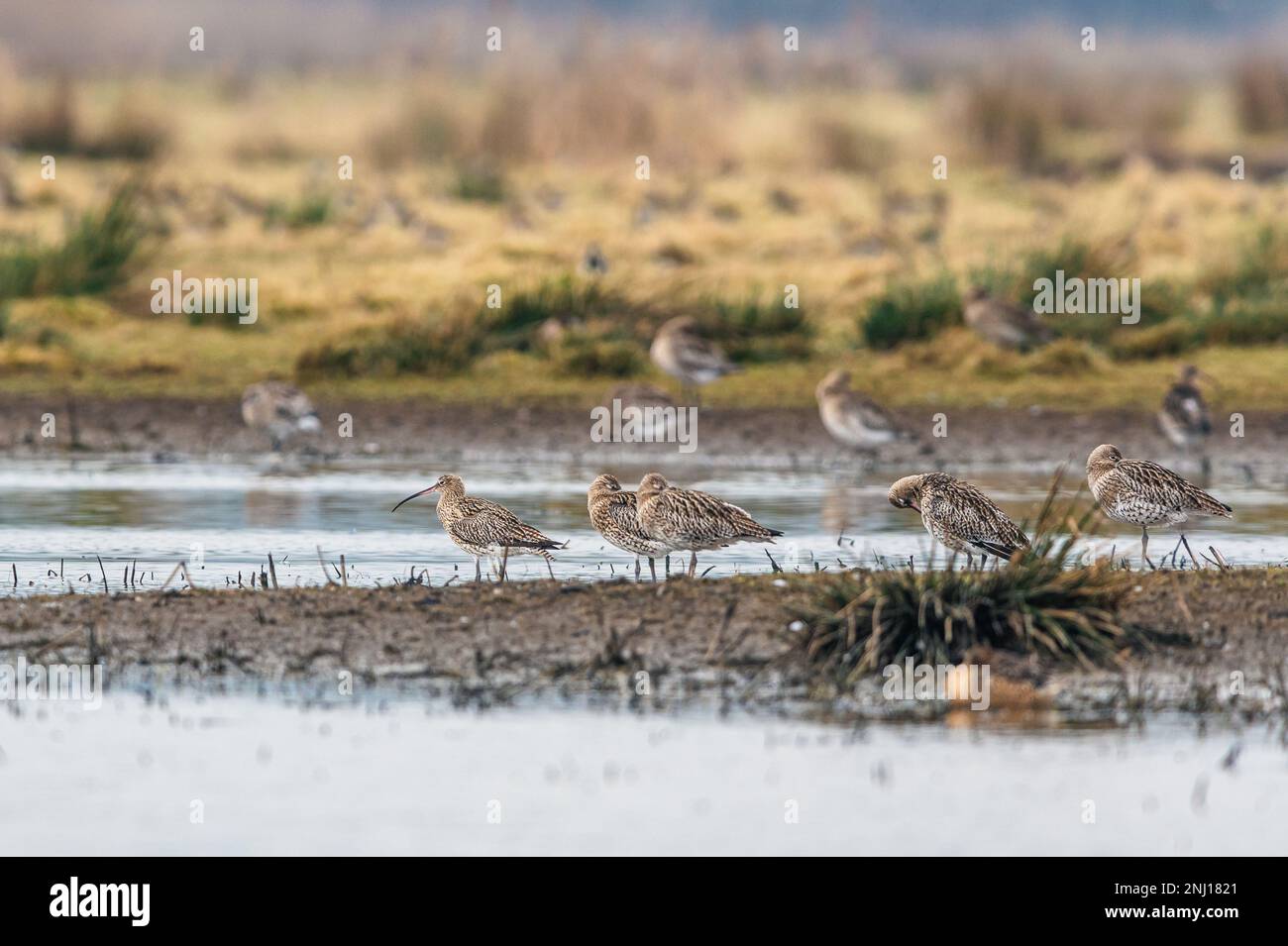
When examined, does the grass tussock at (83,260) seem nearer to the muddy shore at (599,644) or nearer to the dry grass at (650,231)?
the dry grass at (650,231)

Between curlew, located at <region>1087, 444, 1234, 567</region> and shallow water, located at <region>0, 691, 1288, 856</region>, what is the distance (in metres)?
3.38

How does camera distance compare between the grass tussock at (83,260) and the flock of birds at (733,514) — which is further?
the grass tussock at (83,260)

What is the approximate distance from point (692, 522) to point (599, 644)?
1531 mm

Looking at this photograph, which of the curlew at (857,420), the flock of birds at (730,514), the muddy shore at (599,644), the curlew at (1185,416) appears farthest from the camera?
the curlew at (1185,416)

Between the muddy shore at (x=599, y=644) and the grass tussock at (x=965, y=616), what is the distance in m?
0.11

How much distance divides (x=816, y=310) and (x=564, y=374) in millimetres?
3950

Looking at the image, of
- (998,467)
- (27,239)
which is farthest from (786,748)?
(27,239)

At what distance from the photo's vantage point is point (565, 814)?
7645mm

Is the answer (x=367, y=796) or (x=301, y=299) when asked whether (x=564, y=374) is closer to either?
(x=301, y=299)

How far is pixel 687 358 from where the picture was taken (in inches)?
817

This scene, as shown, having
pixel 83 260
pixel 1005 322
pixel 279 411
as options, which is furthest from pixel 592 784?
pixel 83 260

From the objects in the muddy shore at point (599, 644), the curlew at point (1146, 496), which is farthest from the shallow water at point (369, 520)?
the muddy shore at point (599, 644)

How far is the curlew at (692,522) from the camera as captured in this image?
11492 millimetres

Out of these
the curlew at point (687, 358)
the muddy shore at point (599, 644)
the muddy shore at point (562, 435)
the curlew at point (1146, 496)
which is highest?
the curlew at point (687, 358)
